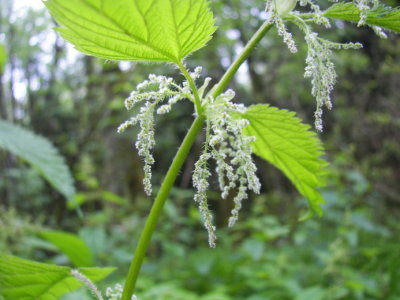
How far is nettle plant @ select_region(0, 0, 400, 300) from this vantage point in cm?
60

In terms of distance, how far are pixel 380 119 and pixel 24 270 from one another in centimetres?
453

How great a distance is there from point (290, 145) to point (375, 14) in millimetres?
313

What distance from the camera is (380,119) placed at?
452 cm

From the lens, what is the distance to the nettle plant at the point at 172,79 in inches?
23.7

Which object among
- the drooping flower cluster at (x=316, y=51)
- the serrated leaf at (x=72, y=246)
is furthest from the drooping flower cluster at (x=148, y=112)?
the serrated leaf at (x=72, y=246)

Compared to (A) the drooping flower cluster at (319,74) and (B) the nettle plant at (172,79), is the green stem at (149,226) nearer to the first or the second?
(B) the nettle plant at (172,79)

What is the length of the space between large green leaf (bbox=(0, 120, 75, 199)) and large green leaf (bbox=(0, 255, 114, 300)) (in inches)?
18.7

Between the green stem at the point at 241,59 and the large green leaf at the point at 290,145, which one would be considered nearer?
the green stem at the point at 241,59

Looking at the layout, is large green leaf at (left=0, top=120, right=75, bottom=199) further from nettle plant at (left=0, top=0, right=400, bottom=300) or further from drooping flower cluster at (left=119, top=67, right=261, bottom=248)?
drooping flower cluster at (left=119, top=67, right=261, bottom=248)

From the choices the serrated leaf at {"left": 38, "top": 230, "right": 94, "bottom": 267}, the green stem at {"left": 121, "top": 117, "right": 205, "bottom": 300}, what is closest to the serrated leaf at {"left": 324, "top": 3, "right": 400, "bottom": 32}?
the green stem at {"left": 121, "top": 117, "right": 205, "bottom": 300}

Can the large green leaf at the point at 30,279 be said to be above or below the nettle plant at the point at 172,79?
below

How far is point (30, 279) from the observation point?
2.45ft

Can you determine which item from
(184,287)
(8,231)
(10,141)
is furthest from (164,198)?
(184,287)

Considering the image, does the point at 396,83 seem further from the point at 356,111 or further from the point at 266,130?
the point at 266,130
